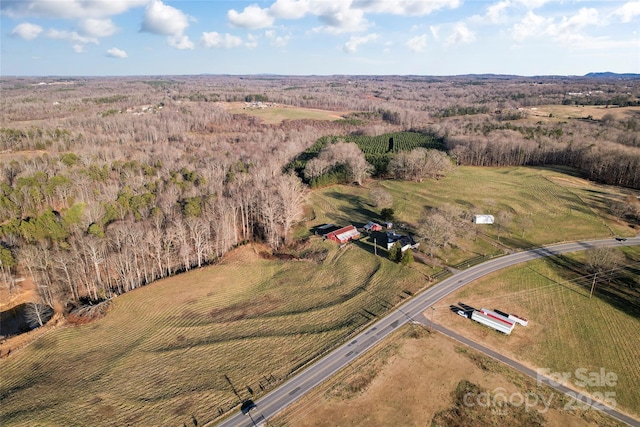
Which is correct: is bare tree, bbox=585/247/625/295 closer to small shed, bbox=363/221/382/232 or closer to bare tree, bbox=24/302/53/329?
small shed, bbox=363/221/382/232

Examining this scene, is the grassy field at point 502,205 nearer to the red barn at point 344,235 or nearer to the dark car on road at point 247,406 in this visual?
the red barn at point 344,235

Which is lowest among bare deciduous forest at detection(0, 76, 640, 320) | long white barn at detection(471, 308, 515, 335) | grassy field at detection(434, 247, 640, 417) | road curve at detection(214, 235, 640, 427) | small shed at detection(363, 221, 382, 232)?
grassy field at detection(434, 247, 640, 417)

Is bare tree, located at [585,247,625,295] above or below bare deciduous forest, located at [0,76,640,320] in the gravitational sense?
below

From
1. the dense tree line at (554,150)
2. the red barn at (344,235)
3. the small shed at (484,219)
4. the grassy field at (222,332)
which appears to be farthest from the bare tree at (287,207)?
the dense tree line at (554,150)

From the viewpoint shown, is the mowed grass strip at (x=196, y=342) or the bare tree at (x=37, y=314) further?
the bare tree at (x=37, y=314)

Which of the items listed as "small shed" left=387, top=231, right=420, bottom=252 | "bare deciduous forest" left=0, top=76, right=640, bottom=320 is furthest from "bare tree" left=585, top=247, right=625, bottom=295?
"bare deciduous forest" left=0, top=76, right=640, bottom=320

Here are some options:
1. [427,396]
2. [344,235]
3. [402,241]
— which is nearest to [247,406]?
[427,396]
